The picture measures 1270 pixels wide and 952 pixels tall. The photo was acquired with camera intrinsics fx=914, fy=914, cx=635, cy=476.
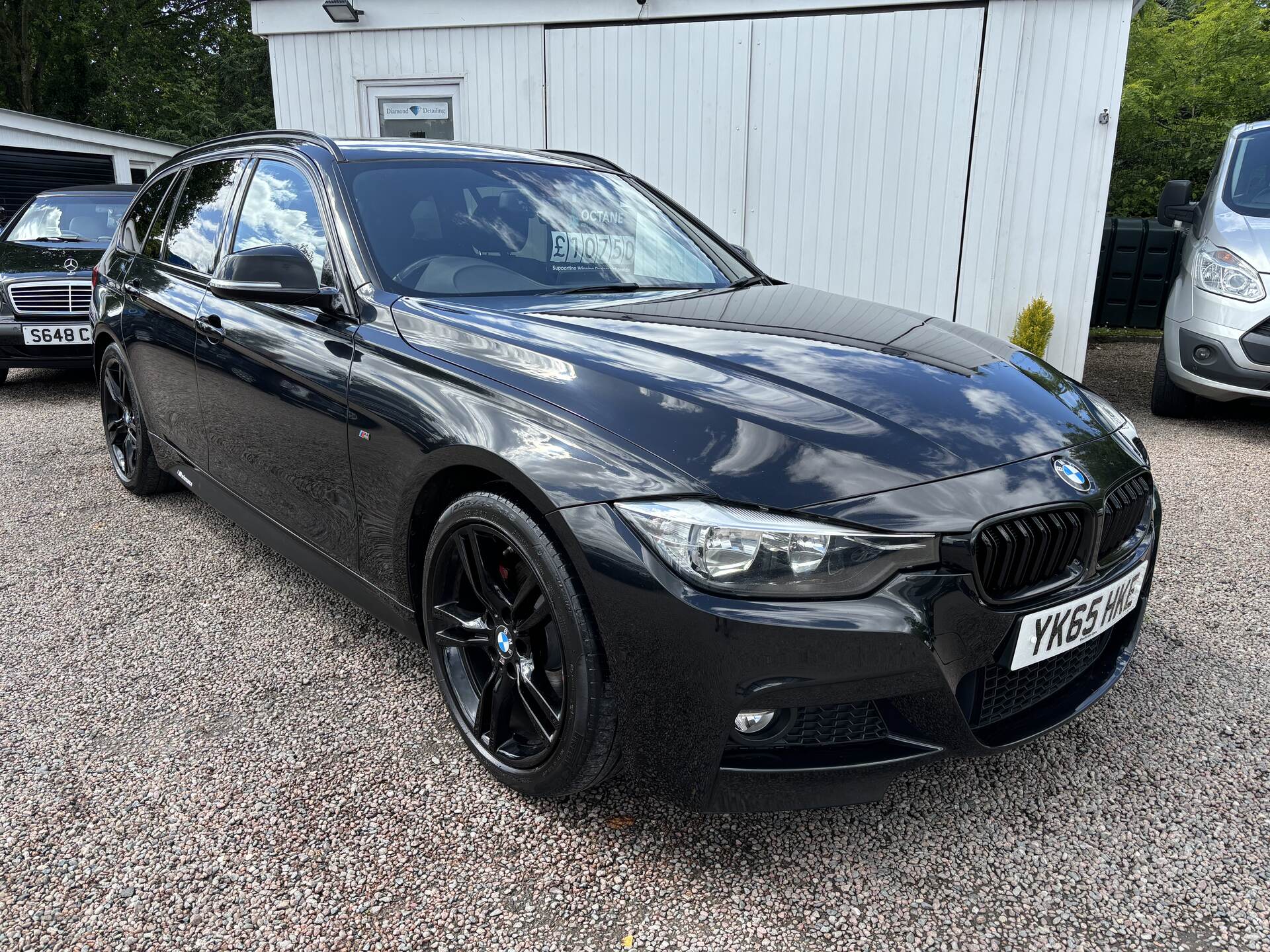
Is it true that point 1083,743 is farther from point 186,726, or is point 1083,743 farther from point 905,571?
point 186,726

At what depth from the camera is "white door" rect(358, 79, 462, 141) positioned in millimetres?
8453

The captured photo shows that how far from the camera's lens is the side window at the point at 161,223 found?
13.3 ft

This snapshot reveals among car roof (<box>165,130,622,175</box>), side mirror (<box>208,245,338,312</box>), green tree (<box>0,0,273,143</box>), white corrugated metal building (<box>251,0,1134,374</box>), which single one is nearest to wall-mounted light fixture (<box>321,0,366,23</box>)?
white corrugated metal building (<box>251,0,1134,374</box>)

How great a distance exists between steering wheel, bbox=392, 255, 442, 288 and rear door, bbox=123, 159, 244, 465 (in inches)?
47.5

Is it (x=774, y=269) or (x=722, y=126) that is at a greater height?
(x=722, y=126)

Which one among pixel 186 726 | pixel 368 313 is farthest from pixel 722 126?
pixel 186 726

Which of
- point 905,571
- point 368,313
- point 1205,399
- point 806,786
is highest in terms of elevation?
point 368,313

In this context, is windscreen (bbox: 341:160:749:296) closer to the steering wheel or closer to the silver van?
the steering wheel

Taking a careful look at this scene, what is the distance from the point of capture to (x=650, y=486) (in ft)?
5.91

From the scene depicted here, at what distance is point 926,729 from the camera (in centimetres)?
181

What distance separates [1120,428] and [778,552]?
1.30 meters

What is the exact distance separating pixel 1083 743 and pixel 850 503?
1.27 m

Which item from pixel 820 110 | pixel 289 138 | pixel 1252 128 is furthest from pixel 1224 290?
pixel 289 138

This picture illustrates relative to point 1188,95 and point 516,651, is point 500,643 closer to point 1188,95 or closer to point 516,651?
point 516,651
